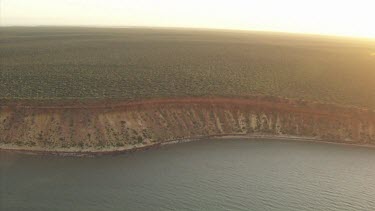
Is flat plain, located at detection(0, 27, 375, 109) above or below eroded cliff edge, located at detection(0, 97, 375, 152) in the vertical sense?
above

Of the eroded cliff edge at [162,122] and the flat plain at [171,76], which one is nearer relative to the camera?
the eroded cliff edge at [162,122]

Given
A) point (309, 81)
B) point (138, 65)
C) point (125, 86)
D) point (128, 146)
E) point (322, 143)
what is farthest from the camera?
point (138, 65)

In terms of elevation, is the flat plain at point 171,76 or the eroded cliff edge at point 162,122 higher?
the flat plain at point 171,76

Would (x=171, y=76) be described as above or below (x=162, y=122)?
above

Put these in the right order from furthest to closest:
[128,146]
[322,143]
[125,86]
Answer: [125,86], [322,143], [128,146]

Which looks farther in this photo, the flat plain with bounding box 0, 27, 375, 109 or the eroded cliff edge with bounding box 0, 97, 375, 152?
the flat plain with bounding box 0, 27, 375, 109

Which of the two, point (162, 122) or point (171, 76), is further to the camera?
point (171, 76)

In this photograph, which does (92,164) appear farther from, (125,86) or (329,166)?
(329,166)

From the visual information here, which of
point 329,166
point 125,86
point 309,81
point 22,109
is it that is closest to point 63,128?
point 22,109
